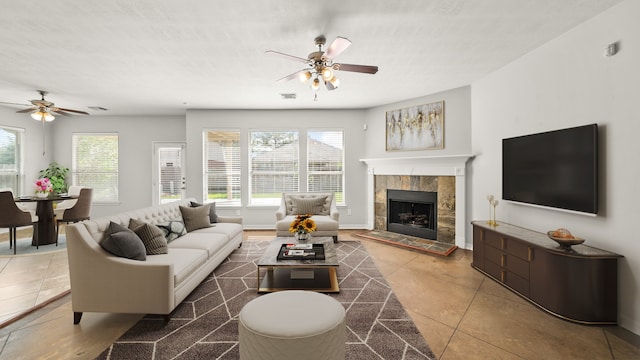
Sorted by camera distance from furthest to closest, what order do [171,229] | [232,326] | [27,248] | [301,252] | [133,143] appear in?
[133,143] < [27,248] < [171,229] < [301,252] < [232,326]

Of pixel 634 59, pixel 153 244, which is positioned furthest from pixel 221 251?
pixel 634 59

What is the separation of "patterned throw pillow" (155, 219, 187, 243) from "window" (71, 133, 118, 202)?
15.3ft

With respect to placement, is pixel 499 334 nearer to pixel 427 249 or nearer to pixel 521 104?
pixel 427 249

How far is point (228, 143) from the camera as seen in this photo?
607cm

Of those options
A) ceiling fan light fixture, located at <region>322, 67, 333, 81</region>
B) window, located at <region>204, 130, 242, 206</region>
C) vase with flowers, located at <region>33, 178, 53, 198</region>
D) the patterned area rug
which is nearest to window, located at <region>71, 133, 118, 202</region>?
vase with flowers, located at <region>33, 178, 53, 198</region>

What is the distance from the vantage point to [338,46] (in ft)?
7.75

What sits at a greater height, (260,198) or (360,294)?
(260,198)

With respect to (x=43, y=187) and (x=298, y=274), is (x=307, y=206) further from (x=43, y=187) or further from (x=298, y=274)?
(x=43, y=187)

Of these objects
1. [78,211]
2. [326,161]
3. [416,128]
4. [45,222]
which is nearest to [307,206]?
[326,161]

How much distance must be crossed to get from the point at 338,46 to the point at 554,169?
102 inches

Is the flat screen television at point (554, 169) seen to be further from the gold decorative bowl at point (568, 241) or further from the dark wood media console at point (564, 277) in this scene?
the dark wood media console at point (564, 277)

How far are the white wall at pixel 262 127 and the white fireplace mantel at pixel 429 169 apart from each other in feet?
1.34

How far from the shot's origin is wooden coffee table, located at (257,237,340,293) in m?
2.79

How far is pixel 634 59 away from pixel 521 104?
1177mm
